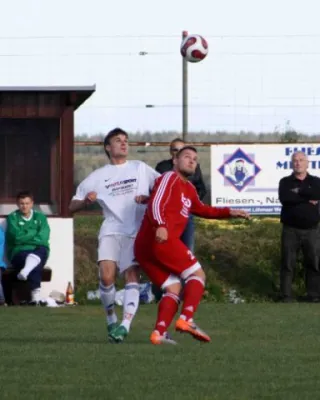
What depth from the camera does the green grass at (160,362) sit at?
26.7 feet

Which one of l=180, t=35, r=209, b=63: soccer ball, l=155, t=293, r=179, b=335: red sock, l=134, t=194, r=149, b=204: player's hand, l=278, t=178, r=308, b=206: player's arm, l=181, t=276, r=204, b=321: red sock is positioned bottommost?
l=155, t=293, r=179, b=335: red sock

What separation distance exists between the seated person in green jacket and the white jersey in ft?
20.0

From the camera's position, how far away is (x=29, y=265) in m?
17.8

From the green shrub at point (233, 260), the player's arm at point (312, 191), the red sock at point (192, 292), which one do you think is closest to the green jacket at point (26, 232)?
the green shrub at point (233, 260)

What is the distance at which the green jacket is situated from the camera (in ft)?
59.4

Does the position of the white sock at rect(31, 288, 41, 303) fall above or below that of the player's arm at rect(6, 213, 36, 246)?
below

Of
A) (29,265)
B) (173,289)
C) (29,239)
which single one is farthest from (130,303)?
(29,239)

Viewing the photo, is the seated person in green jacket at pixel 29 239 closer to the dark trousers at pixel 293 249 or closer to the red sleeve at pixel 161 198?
the dark trousers at pixel 293 249

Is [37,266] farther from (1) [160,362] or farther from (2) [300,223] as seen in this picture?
(1) [160,362]

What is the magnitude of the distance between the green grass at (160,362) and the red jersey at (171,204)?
97 cm

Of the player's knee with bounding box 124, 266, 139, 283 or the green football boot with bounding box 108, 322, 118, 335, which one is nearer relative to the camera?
the green football boot with bounding box 108, 322, 118, 335

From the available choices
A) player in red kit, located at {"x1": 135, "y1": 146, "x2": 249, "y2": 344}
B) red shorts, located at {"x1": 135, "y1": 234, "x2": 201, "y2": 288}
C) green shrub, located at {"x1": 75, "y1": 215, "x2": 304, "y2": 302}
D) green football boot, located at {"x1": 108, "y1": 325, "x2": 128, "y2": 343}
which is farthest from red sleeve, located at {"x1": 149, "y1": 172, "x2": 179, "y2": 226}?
green shrub, located at {"x1": 75, "y1": 215, "x2": 304, "y2": 302}

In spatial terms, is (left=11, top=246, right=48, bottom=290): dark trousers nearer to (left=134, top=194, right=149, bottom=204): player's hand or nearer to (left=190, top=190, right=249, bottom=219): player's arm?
(left=134, top=194, right=149, bottom=204): player's hand

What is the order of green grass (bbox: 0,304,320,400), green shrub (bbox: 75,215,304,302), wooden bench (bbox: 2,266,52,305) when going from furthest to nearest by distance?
green shrub (bbox: 75,215,304,302), wooden bench (bbox: 2,266,52,305), green grass (bbox: 0,304,320,400)
